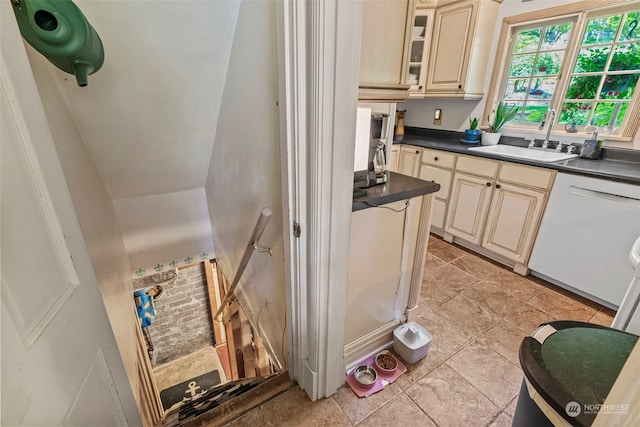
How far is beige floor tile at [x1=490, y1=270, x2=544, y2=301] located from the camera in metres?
2.18

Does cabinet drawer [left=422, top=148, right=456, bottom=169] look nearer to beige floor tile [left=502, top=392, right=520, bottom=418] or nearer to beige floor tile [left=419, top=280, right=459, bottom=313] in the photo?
beige floor tile [left=419, top=280, right=459, bottom=313]

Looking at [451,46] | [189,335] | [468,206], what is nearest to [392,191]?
[468,206]

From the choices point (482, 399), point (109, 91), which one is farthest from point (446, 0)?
point (482, 399)

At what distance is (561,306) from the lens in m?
2.04

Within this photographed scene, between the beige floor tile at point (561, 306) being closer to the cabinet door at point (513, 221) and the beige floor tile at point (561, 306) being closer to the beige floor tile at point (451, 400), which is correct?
the cabinet door at point (513, 221)

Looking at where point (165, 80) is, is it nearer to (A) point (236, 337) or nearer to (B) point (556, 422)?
(B) point (556, 422)

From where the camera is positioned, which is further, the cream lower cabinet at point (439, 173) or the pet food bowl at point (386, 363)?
the cream lower cabinet at point (439, 173)

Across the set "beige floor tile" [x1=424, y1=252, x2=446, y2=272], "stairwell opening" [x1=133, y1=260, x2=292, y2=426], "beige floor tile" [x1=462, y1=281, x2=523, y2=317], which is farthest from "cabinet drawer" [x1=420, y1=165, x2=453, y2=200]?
"stairwell opening" [x1=133, y1=260, x2=292, y2=426]

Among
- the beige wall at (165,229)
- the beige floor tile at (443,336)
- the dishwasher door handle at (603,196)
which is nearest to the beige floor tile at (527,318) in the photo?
the beige floor tile at (443,336)

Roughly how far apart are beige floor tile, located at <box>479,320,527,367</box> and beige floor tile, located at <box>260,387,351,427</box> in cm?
100

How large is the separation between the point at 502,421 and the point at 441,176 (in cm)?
203

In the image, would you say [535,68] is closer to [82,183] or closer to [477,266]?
[477,266]

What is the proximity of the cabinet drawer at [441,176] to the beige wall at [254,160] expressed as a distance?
196 cm

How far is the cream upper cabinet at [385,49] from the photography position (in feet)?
3.72
